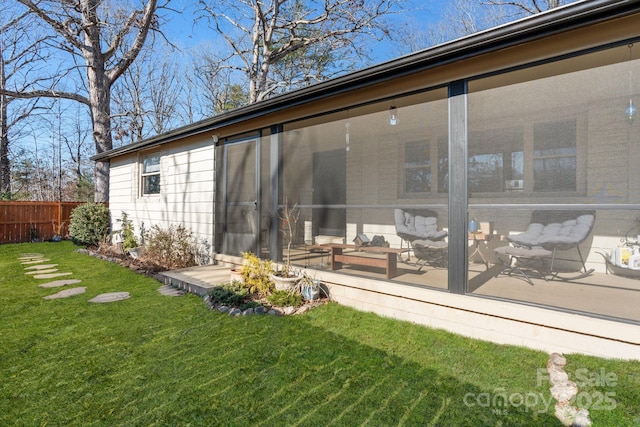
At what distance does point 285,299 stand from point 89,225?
27.1 feet

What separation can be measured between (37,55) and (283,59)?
8.79 m

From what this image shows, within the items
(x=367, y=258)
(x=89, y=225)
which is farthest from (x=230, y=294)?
(x=89, y=225)

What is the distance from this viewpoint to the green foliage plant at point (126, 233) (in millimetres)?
8336

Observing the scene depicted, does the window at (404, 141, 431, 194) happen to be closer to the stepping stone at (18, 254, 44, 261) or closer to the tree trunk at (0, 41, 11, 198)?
the stepping stone at (18, 254, 44, 261)

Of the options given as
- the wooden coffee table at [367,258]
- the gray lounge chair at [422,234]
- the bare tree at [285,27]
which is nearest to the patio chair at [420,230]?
the gray lounge chair at [422,234]

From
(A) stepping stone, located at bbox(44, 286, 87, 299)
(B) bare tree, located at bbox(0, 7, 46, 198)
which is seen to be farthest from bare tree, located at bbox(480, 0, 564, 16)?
(B) bare tree, located at bbox(0, 7, 46, 198)

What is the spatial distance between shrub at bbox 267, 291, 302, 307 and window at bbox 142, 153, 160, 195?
17.8 ft

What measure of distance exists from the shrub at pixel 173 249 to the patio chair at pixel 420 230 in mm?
4384

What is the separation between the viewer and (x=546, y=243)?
3.21 metres

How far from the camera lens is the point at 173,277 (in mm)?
5402

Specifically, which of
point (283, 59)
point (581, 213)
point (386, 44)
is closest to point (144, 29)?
point (283, 59)

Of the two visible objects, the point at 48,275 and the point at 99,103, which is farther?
the point at 99,103

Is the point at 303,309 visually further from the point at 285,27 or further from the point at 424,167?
the point at 285,27

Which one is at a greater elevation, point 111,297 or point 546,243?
point 546,243
